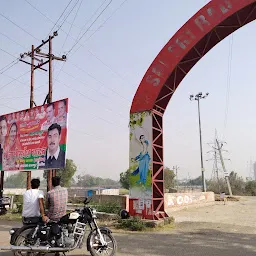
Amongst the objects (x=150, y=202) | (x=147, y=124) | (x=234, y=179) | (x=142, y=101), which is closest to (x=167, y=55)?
(x=142, y=101)

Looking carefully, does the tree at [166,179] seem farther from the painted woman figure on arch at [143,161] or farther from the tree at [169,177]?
the painted woman figure on arch at [143,161]

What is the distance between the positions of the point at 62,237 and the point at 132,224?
4.89m

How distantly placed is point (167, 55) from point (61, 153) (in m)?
6.55

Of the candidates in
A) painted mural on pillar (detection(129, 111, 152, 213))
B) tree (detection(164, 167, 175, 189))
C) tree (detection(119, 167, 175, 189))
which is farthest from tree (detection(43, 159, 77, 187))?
painted mural on pillar (detection(129, 111, 152, 213))

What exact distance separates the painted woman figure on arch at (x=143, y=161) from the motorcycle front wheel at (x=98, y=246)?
5.36 metres

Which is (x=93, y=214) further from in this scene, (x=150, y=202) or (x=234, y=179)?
(x=234, y=179)

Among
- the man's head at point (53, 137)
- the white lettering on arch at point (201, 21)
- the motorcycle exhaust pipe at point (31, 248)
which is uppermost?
the white lettering on arch at point (201, 21)

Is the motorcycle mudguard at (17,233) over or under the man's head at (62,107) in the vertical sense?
under

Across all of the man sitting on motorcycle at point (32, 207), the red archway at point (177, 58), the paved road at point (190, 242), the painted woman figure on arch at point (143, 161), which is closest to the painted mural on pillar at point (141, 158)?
the painted woman figure on arch at point (143, 161)

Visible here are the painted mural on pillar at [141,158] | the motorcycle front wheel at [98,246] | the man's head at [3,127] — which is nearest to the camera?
the motorcycle front wheel at [98,246]

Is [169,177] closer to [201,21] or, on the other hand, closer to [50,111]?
[50,111]

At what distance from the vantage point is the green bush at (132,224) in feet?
33.7

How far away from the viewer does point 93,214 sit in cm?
617

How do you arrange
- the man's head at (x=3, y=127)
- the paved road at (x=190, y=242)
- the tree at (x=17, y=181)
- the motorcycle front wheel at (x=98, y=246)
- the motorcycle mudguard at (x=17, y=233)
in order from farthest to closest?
the tree at (x=17, y=181), the man's head at (x=3, y=127), the paved road at (x=190, y=242), the motorcycle front wheel at (x=98, y=246), the motorcycle mudguard at (x=17, y=233)
